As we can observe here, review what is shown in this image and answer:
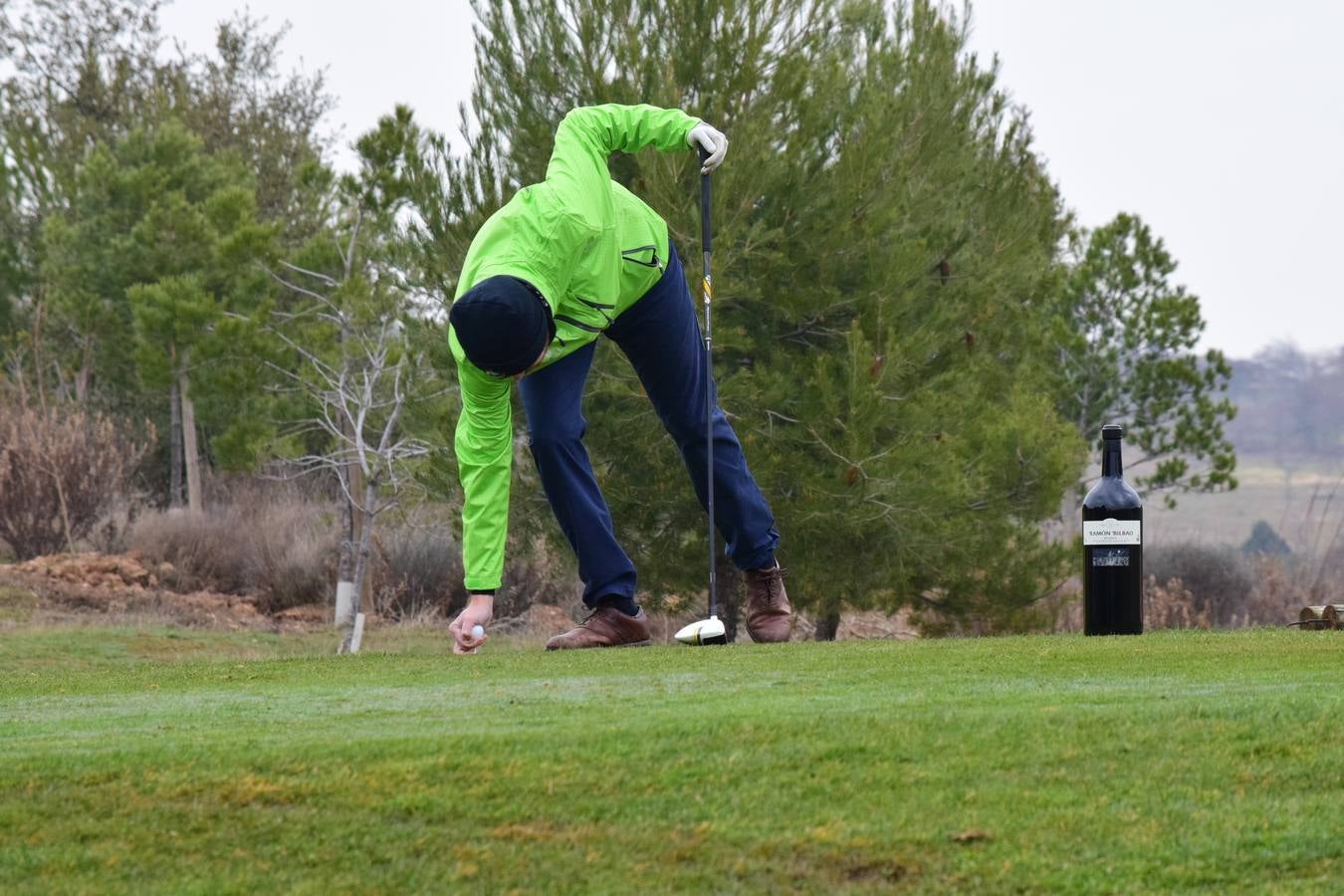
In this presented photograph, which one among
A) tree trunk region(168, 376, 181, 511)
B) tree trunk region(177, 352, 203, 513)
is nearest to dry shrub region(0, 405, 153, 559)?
tree trunk region(177, 352, 203, 513)

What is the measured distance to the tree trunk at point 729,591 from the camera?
14.3 metres

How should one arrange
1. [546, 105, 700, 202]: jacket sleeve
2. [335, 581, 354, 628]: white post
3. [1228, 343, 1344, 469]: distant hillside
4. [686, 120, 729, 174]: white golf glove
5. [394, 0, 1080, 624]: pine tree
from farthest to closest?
[1228, 343, 1344, 469]: distant hillside
[335, 581, 354, 628]: white post
[394, 0, 1080, 624]: pine tree
[686, 120, 729, 174]: white golf glove
[546, 105, 700, 202]: jacket sleeve

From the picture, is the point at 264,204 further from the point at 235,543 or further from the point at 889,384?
the point at 889,384

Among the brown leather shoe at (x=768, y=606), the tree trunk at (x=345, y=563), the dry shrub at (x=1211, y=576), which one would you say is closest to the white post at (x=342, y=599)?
the tree trunk at (x=345, y=563)

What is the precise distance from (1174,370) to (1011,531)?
1362cm

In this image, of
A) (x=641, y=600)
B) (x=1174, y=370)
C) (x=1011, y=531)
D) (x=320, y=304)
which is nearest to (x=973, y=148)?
(x=1011, y=531)

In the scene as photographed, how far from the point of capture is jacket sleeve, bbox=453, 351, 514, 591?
5.68m

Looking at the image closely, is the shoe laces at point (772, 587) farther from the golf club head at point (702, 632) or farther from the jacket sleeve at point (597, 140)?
the jacket sleeve at point (597, 140)

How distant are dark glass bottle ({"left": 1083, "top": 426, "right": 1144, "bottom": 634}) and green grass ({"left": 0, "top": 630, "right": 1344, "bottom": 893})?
4.91 feet

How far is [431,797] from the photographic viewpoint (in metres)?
2.98

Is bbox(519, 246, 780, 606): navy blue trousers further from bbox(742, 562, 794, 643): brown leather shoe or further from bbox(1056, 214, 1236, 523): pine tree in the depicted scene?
bbox(1056, 214, 1236, 523): pine tree

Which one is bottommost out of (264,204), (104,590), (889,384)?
(104,590)

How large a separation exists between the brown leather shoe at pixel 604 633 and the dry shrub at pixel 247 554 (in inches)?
655

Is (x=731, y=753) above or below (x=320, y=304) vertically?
below
